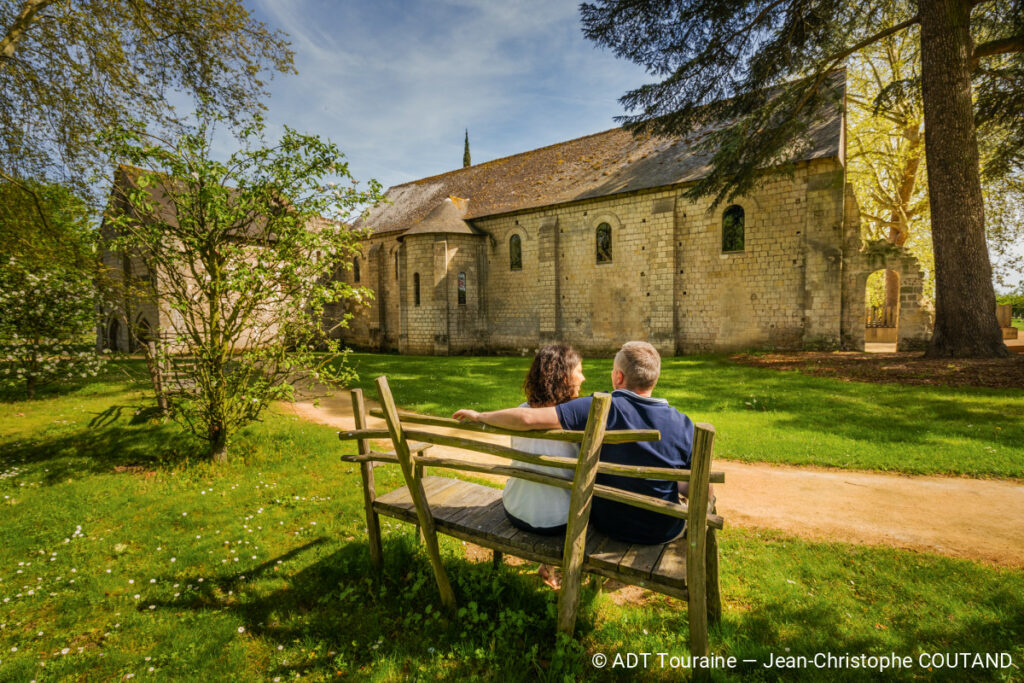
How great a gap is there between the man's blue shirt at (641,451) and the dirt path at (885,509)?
229 centimetres

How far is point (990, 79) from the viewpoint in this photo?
12.0m

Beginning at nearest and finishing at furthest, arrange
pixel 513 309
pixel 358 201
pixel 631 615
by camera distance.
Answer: pixel 631 615, pixel 358 201, pixel 513 309

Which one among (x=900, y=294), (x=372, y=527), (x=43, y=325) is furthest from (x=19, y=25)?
(x=900, y=294)

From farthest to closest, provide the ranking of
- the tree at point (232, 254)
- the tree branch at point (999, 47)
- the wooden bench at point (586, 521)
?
the tree branch at point (999, 47)
the tree at point (232, 254)
the wooden bench at point (586, 521)

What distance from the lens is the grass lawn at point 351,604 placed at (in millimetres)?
2496

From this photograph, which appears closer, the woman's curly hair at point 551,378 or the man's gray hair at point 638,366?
the man's gray hair at point 638,366

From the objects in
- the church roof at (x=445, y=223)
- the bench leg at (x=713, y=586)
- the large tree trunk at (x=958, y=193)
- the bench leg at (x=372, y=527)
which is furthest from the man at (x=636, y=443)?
the church roof at (x=445, y=223)

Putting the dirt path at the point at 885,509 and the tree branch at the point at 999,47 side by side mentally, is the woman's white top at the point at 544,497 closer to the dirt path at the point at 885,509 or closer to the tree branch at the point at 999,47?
the dirt path at the point at 885,509

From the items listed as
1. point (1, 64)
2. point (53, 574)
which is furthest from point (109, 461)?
point (1, 64)

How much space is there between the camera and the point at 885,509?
439 cm

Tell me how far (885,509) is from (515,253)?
61.9 ft

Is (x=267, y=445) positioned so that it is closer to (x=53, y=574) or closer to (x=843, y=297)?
(x=53, y=574)

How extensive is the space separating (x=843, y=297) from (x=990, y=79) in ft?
21.9

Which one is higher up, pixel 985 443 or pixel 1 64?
pixel 1 64
